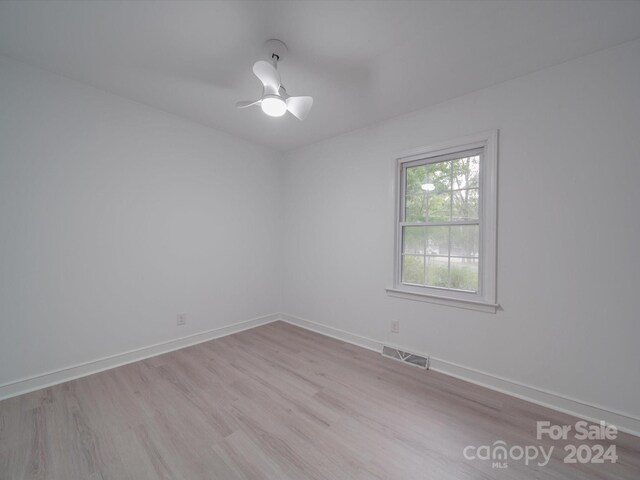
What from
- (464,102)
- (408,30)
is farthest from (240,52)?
(464,102)

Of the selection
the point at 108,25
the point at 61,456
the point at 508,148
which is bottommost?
the point at 61,456

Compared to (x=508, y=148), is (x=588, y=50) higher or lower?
higher

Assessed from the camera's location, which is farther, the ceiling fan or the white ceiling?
the ceiling fan

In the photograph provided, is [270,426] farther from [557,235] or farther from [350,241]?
[557,235]

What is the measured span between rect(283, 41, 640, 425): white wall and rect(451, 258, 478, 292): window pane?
0.75ft

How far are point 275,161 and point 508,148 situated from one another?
9.75ft

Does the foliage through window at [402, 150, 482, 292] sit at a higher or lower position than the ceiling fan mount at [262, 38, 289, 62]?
lower

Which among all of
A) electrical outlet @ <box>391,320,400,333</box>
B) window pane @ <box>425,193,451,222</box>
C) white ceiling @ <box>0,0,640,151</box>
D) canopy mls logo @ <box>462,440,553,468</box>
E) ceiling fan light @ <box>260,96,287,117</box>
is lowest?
Answer: canopy mls logo @ <box>462,440,553,468</box>

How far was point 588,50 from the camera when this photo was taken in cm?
179

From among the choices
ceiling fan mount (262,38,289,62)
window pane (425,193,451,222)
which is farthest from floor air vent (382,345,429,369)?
ceiling fan mount (262,38,289,62)

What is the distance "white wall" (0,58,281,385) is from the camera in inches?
79.0

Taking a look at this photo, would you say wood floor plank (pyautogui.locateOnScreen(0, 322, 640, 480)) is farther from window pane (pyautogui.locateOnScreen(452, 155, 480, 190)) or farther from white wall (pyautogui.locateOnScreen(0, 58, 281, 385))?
window pane (pyautogui.locateOnScreen(452, 155, 480, 190))

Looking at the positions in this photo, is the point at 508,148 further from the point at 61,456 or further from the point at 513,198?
the point at 61,456

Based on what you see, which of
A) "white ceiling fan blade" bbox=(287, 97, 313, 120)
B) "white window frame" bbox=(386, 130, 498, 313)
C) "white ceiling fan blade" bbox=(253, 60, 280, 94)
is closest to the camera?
"white ceiling fan blade" bbox=(253, 60, 280, 94)
